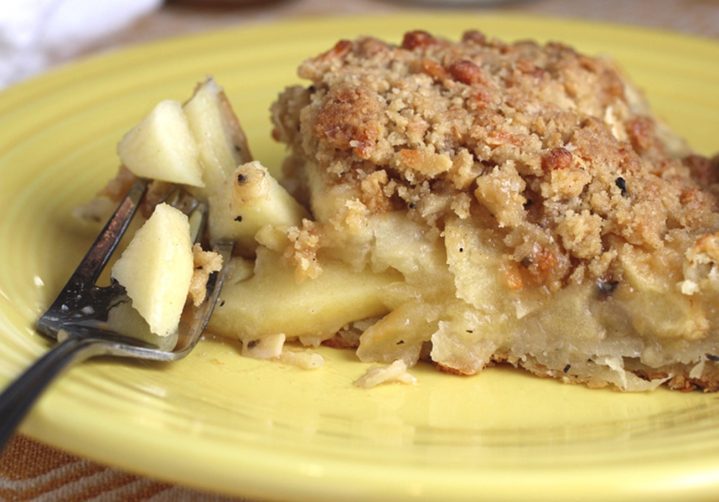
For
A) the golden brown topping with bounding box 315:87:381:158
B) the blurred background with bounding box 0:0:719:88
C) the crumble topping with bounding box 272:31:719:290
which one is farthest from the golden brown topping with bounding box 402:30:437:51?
the blurred background with bounding box 0:0:719:88

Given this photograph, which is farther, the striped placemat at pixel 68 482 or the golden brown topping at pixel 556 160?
the golden brown topping at pixel 556 160

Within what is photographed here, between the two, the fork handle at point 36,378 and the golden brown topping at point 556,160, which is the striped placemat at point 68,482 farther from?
the golden brown topping at point 556,160

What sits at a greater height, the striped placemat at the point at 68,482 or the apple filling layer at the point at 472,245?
the apple filling layer at the point at 472,245

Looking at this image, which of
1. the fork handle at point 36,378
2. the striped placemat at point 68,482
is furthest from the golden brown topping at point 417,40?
the striped placemat at point 68,482

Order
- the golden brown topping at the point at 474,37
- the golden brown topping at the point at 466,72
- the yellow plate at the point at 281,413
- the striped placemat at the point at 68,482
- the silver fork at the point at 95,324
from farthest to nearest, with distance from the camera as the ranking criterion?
the golden brown topping at the point at 474,37
the golden brown topping at the point at 466,72
the striped placemat at the point at 68,482
the silver fork at the point at 95,324
the yellow plate at the point at 281,413

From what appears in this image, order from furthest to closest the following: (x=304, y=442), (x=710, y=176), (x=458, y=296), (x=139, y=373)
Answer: (x=710, y=176) < (x=458, y=296) < (x=139, y=373) < (x=304, y=442)

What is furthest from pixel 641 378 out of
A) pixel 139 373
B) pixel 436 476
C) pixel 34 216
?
pixel 34 216

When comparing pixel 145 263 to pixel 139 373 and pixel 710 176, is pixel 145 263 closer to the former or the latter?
pixel 139 373

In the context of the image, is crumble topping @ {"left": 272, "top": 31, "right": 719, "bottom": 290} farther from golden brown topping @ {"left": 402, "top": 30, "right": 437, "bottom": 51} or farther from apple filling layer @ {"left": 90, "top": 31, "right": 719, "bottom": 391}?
golden brown topping @ {"left": 402, "top": 30, "right": 437, "bottom": 51}
